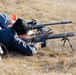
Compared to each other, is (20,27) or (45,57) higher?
(20,27)

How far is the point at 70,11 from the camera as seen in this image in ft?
35.9

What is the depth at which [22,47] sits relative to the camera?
21.2 ft

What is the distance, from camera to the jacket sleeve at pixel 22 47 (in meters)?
6.46

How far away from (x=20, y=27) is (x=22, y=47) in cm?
38

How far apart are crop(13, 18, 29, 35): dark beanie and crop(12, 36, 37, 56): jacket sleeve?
20 cm

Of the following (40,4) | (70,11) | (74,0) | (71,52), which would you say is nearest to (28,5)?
(40,4)

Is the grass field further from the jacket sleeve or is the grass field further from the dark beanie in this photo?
the dark beanie

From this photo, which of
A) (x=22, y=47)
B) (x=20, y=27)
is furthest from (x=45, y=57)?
(x=20, y=27)

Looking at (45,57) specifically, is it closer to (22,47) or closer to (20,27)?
(22,47)

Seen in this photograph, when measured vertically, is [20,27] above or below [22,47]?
above

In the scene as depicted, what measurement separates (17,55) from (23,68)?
849mm

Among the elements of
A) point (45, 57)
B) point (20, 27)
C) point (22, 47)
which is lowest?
point (45, 57)

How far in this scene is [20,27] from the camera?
655cm

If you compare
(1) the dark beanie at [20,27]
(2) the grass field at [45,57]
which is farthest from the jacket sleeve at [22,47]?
(1) the dark beanie at [20,27]
